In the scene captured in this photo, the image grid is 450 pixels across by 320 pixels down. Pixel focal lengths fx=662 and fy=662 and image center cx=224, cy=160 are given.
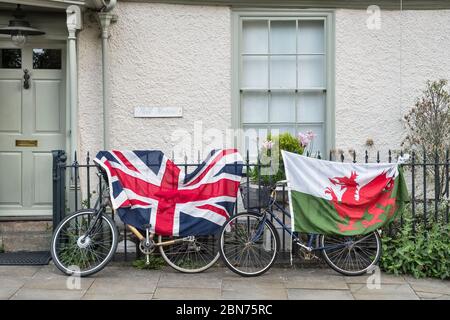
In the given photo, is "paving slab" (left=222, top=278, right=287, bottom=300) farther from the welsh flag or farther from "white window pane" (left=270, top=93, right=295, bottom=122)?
"white window pane" (left=270, top=93, right=295, bottom=122)

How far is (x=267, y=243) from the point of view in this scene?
751 centimetres

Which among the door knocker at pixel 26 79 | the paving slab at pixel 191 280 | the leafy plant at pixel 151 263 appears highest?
the door knocker at pixel 26 79

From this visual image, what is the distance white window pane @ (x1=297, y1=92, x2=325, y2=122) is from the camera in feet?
30.2

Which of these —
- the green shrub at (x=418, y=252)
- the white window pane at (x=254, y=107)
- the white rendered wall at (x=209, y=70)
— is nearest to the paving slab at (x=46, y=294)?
the white rendered wall at (x=209, y=70)

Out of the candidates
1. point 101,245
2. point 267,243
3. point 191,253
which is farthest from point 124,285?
point 267,243

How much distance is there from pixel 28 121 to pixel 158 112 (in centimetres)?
180

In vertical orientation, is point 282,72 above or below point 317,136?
above

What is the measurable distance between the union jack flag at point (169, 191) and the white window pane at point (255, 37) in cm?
213

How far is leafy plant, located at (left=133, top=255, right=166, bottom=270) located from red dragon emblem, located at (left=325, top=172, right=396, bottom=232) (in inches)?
82.7

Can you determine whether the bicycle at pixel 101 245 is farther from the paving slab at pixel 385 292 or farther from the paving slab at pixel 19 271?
the paving slab at pixel 385 292

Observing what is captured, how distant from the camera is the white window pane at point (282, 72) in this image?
9172mm

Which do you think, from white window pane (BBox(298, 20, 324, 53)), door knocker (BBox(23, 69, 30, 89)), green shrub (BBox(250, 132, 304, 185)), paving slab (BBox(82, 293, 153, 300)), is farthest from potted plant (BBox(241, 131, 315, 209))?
door knocker (BBox(23, 69, 30, 89))

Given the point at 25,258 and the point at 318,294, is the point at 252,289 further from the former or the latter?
the point at 25,258

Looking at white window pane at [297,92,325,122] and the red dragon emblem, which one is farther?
white window pane at [297,92,325,122]
